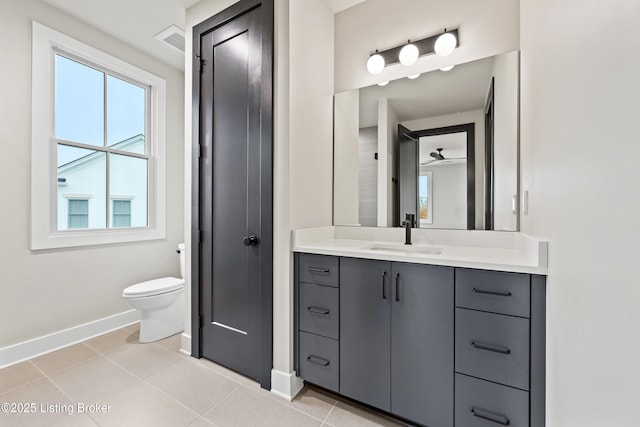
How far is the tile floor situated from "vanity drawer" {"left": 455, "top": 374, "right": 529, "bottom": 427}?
0.43 meters

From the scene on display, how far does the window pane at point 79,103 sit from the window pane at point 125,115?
0.25ft

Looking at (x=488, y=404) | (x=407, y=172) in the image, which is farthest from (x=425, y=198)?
(x=488, y=404)

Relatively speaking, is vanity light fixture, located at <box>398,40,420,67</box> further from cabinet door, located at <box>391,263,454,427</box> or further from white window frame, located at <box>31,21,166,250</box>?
white window frame, located at <box>31,21,166,250</box>

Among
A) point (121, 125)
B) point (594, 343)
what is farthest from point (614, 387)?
point (121, 125)

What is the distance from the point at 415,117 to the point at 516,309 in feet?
4.47

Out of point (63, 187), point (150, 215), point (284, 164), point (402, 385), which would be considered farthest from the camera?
point (150, 215)

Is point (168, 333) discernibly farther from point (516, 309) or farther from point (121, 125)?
point (516, 309)

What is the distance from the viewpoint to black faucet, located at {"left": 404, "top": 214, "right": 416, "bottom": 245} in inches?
71.7

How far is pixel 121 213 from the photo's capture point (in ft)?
8.92

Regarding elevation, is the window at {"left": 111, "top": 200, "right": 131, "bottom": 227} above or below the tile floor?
above

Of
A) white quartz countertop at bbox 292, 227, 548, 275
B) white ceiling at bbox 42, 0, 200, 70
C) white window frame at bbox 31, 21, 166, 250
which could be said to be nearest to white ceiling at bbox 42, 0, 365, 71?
white ceiling at bbox 42, 0, 200, 70

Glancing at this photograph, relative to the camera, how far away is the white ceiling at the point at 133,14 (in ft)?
7.03

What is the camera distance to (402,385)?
4.49ft

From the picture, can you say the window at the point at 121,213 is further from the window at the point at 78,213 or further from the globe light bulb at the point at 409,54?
the globe light bulb at the point at 409,54
